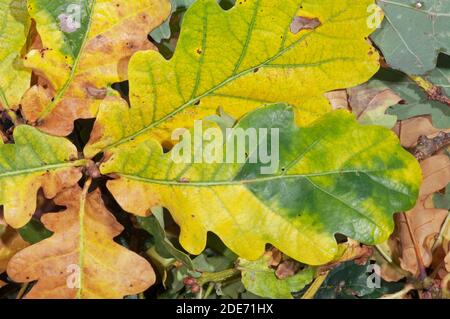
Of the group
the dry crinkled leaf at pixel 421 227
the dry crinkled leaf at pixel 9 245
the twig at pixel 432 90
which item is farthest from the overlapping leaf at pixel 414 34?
the dry crinkled leaf at pixel 9 245

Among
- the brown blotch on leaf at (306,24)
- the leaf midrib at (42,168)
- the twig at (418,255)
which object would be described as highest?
the brown blotch on leaf at (306,24)

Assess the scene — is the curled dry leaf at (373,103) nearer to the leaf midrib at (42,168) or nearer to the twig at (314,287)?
the twig at (314,287)

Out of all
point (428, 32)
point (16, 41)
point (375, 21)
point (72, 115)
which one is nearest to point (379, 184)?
point (375, 21)

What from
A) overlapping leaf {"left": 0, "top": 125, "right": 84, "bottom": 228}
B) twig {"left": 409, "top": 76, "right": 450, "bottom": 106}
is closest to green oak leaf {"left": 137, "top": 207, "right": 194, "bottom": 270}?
overlapping leaf {"left": 0, "top": 125, "right": 84, "bottom": 228}

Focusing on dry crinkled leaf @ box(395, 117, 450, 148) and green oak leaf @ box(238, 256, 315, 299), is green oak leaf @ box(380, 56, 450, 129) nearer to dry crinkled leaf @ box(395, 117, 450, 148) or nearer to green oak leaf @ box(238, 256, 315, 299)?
dry crinkled leaf @ box(395, 117, 450, 148)

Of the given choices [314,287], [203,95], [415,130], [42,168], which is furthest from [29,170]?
[415,130]

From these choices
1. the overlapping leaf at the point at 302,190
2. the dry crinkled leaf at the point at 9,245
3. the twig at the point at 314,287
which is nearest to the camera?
the overlapping leaf at the point at 302,190
